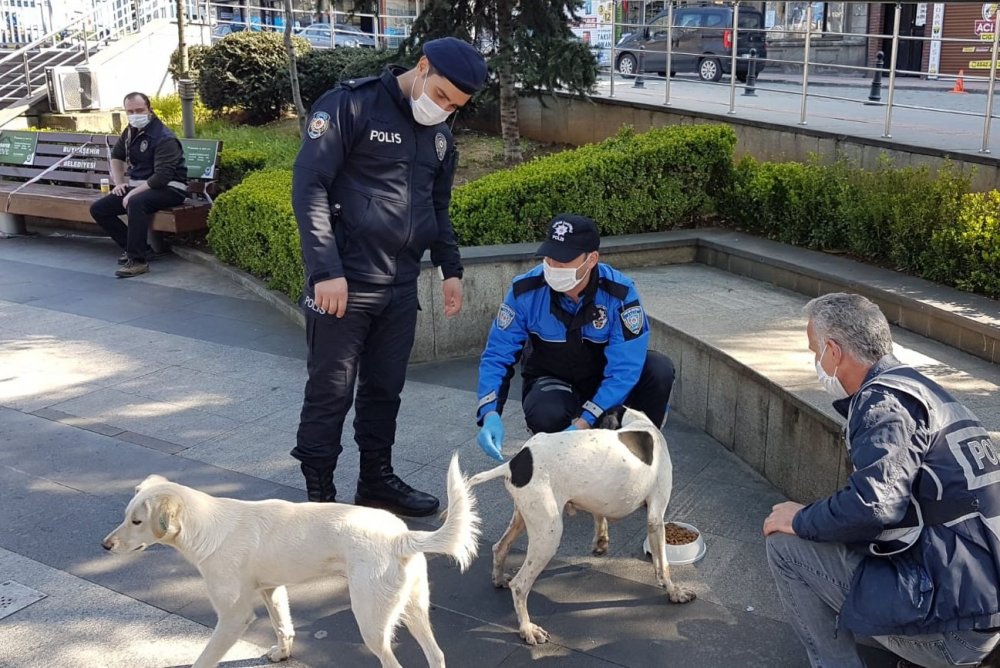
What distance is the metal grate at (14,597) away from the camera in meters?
3.68

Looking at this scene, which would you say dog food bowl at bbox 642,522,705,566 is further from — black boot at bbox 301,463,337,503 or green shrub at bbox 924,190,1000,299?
green shrub at bbox 924,190,1000,299

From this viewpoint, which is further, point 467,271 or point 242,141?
point 242,141

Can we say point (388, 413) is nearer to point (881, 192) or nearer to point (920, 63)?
point (881, 192)

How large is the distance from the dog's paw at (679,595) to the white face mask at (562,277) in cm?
131

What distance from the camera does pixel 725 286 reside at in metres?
6.93

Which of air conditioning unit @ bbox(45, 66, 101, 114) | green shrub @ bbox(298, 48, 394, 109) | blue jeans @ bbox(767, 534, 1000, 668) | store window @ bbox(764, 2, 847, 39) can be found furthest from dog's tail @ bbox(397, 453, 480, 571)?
store window @ bbox(764, 2, 847, 39)

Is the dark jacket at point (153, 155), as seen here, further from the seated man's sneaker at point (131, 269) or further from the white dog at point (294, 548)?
the white dog at point (294, 548)

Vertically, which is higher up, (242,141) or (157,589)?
(242,141)

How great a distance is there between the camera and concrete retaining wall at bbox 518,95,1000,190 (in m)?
7.50

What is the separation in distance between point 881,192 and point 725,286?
4.26 feet

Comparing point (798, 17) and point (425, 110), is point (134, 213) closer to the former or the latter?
point (425, 110)

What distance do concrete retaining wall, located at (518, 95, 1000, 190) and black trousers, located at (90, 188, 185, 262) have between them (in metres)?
4.53

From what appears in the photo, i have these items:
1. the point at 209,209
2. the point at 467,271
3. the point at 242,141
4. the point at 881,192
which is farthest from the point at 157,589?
the point at 242,141

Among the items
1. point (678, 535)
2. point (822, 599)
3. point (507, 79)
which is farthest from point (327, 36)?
point (822, 599)
